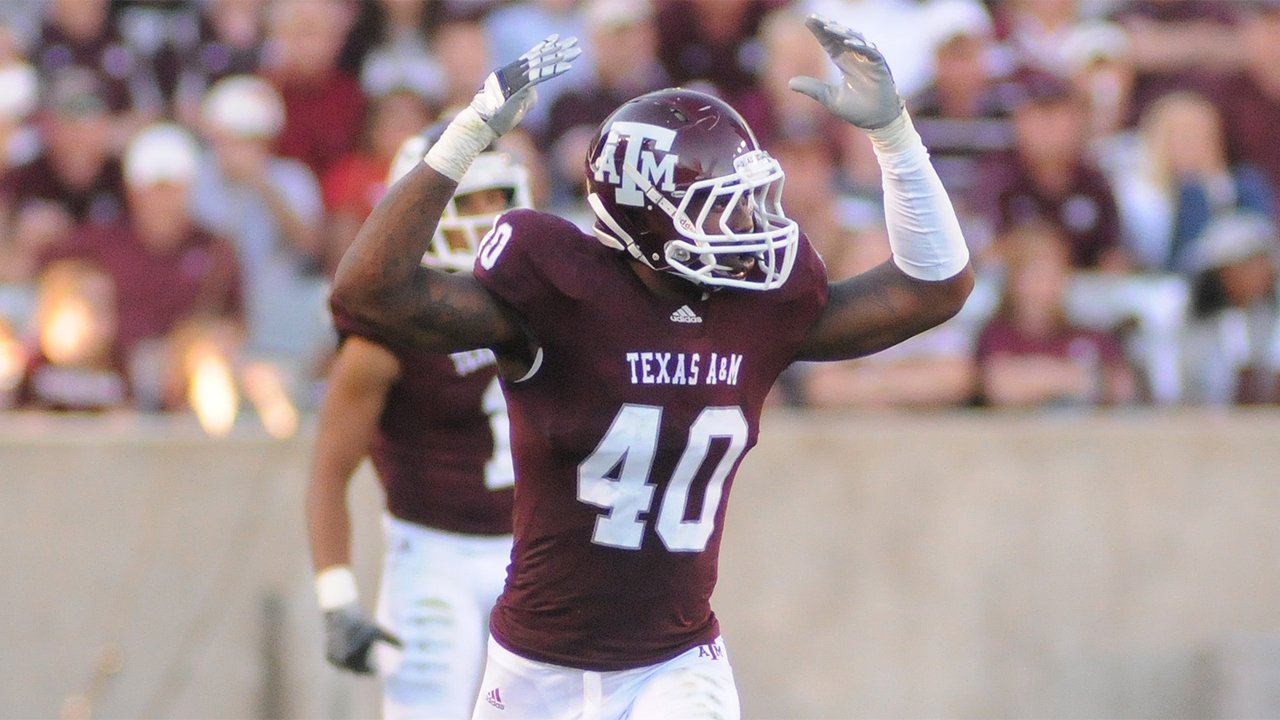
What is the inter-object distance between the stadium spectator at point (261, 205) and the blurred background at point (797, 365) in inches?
0.8

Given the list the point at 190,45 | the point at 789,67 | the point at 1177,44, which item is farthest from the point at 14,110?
the point at 1177,44

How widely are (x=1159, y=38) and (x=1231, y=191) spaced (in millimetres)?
1243

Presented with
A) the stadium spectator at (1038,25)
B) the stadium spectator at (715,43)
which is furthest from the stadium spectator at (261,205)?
the stadium spectator at (1038,25)

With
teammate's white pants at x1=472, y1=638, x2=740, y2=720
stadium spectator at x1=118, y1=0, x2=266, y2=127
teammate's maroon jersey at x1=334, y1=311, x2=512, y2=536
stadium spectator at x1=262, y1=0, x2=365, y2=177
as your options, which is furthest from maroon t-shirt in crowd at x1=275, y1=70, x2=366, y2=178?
teammate's white pants at x1=472, y1=638, x2=740, y2=720

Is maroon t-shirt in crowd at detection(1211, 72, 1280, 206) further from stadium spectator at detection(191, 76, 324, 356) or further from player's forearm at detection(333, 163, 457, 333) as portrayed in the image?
player's forearm at detection(333, 163, 457, 333)

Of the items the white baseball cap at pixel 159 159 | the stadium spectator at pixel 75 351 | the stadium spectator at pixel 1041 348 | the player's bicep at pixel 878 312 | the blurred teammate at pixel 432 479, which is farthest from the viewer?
the white baseball cap at pixel 159 159

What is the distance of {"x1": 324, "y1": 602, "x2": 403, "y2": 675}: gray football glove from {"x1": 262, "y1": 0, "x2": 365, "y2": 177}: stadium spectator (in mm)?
4309

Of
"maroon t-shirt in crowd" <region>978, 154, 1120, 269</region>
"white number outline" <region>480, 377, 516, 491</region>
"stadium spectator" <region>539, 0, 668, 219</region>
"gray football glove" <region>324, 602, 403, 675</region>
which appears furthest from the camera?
"stadium spectator" <region>539, 0, 668, 219</region>

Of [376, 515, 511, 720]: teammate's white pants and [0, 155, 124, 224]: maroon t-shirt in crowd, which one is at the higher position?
[0, 155, 124, 224]: maroon t-shirt in crowd

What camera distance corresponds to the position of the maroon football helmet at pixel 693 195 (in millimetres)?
3172

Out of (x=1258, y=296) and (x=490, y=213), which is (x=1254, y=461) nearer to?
(x=1258, y=296)

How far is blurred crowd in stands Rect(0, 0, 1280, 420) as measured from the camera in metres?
6.94

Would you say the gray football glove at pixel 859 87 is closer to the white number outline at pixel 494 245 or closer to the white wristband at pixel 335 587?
the white number outline at pixel 494 245

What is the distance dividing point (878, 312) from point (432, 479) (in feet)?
4.29
